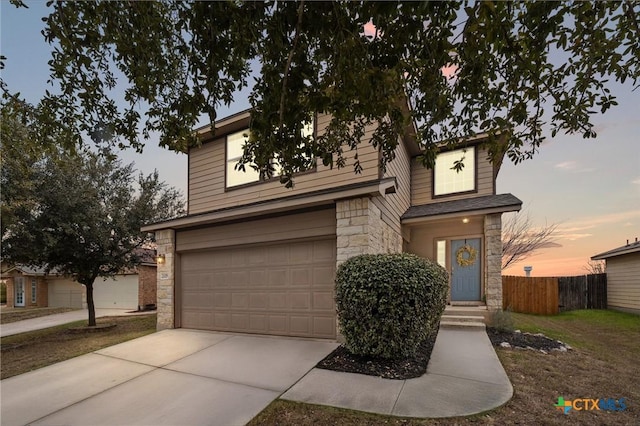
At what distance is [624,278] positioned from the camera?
515 inches

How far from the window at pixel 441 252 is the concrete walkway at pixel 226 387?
365 centimetres

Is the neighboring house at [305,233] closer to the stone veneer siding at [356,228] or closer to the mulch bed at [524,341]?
the stone veneer siding at [356,228]

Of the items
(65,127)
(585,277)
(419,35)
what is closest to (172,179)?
(65,127)

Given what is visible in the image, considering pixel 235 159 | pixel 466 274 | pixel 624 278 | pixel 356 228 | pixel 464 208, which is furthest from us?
pixel 624 278

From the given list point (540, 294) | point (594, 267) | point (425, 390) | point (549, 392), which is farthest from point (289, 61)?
point (594, 267)

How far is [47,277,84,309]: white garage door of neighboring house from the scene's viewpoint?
744 inches

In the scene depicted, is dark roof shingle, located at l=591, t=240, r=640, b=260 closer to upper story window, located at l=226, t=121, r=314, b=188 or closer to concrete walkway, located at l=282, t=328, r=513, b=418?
concrete walkway, located at l=282, t=328, r=513, b=418

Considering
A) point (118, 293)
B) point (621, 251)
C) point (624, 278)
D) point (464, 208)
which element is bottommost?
point (118, 293)

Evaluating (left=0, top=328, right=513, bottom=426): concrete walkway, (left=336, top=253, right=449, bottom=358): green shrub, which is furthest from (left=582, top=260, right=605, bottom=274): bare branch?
(left=336, top=253, right=449, bottom=358): green shrub

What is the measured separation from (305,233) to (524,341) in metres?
5.16

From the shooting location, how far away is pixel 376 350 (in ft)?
16.0

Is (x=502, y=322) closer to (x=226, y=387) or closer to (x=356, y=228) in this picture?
(x=356, y=228)

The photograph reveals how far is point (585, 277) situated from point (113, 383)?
1772 centimetres

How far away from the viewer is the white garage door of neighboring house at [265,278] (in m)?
6.77
